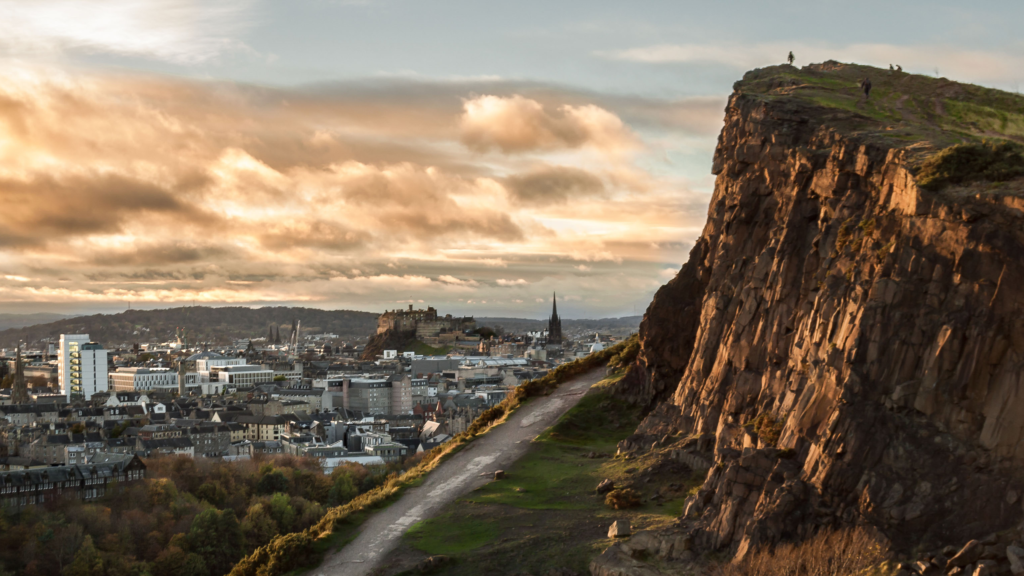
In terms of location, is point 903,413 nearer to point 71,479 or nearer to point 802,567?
point 802,567

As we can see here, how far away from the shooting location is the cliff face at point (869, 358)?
23734 mm

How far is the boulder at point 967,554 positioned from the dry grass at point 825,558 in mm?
1505

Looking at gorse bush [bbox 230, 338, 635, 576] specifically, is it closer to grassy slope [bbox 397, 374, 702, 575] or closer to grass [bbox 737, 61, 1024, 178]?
grassy slope [bbox 397, 374, 702, 575]

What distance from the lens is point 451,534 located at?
112 ft

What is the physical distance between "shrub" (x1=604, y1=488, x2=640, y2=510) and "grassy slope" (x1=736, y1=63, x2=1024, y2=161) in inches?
513

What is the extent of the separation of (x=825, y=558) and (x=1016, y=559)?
4.22 m

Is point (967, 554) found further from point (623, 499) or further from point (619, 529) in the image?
point (623, 499)

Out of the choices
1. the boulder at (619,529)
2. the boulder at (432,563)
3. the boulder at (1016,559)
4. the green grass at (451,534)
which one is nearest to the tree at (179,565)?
the green grass at (451,534)

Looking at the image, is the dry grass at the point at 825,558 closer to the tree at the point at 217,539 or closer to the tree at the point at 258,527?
the tree at the point at 217,539

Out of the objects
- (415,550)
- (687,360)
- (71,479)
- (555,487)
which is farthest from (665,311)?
(71,479)

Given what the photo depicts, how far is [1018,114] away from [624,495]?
2000 centimetres

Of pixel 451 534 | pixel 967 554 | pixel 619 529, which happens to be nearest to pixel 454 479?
pixel 451 534

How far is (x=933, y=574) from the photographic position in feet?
73.6

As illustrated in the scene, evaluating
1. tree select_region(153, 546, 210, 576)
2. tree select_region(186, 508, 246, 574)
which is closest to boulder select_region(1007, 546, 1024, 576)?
tree select_region(186, 508, 246, 574)
